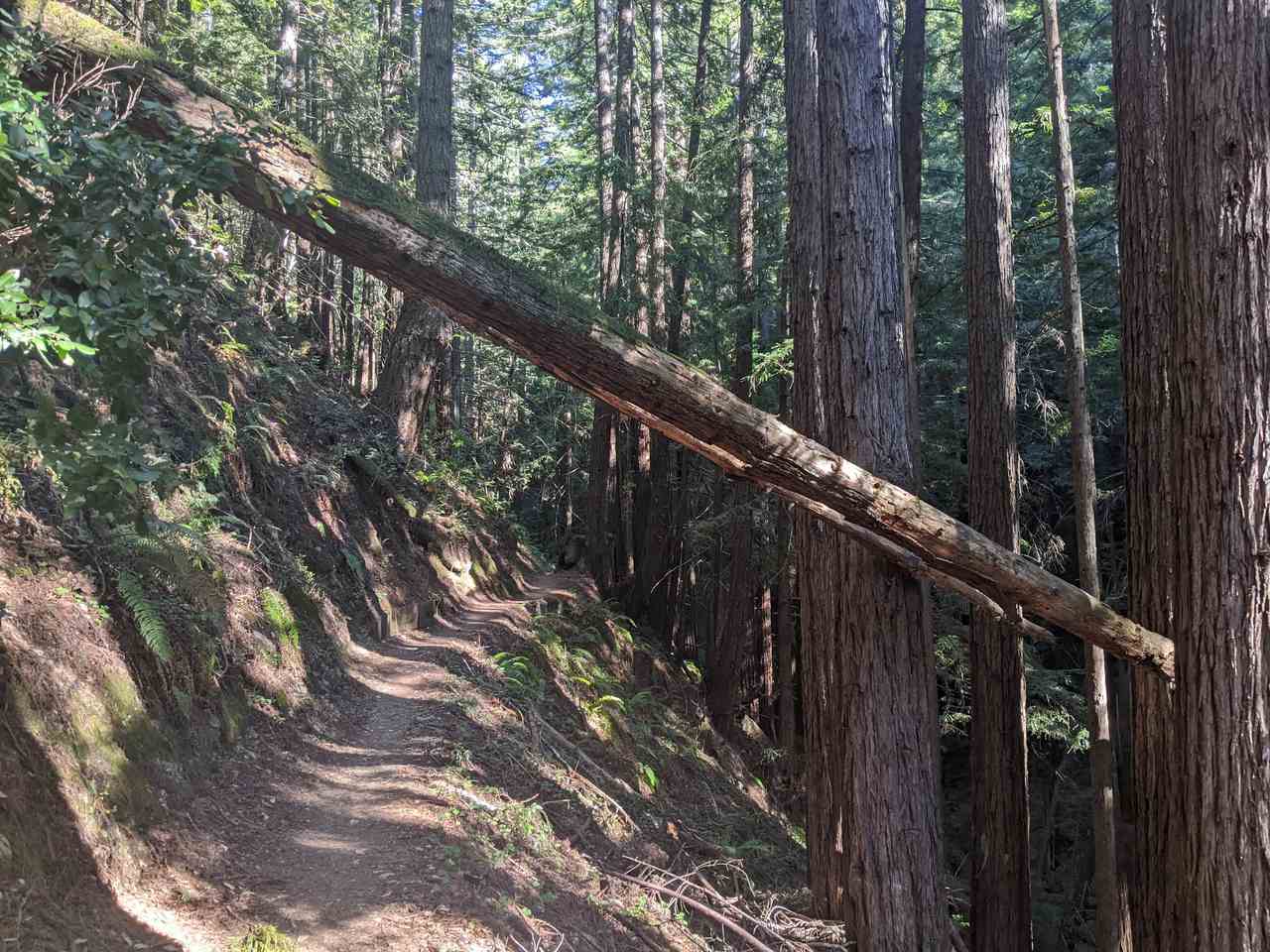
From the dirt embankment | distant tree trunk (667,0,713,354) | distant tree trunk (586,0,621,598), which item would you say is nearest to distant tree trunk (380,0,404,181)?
distant tree trunk (586,0,621,598)

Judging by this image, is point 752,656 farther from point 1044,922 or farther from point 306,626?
point 306,626

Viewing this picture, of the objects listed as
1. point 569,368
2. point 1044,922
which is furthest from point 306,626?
point 1044,922

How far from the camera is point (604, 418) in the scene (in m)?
18.5

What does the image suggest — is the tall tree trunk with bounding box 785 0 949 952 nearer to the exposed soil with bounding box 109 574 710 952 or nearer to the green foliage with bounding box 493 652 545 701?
the exposed soil with bounding box 109 574 710 952

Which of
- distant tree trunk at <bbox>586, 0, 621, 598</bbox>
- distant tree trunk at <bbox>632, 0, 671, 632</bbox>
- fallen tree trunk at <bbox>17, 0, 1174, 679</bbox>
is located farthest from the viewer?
distant tree trunk at <bbox>586, 0, 621, 598</bbox>

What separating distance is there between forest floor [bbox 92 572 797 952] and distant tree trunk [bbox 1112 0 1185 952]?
3.05 m

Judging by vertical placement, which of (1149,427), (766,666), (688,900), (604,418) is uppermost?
(604,418)

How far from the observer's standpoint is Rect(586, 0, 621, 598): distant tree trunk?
745 inches

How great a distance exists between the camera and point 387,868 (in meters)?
4.88

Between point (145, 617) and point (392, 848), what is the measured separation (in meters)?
2.04

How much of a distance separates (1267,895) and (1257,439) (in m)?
1.90

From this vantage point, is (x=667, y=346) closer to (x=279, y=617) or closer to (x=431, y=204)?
(x=431, y=204)

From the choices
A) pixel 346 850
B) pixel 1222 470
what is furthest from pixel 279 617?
pixel 1222 470

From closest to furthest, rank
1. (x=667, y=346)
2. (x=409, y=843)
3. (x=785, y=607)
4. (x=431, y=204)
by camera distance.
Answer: (x=409, y=843) < (x=431, y=204) < (x=785, y=607) < (x=667, y=346)
